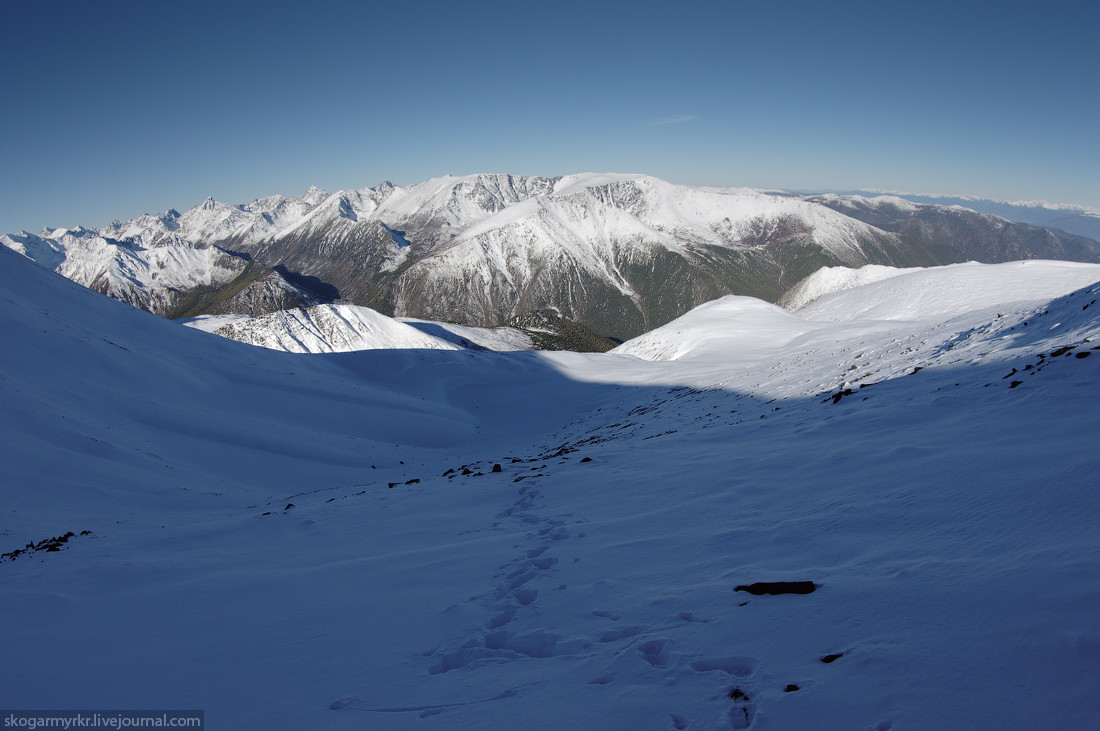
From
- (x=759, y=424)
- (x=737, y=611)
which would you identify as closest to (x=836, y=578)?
(x=737, y=611)

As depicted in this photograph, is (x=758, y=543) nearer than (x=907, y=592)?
No

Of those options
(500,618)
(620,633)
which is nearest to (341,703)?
(500,618)

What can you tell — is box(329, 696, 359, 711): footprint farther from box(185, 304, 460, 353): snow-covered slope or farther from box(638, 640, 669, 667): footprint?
box(185, 304, 460, 353): snow-covered slope

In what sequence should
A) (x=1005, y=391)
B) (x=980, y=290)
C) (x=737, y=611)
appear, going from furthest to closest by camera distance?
(x=980, y=290) → (x=1005, y=391) → (x=737, y=611)

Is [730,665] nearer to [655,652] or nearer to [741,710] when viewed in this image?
[741,710]

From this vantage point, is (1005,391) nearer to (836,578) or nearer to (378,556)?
(836,578)
